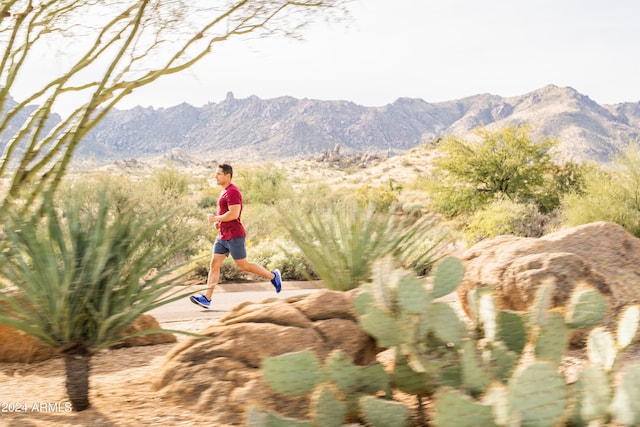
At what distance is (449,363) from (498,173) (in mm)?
21084

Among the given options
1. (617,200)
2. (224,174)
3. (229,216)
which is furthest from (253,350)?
(617,200)

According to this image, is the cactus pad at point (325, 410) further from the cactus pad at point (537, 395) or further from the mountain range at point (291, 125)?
the mountain range at point (291, 125)

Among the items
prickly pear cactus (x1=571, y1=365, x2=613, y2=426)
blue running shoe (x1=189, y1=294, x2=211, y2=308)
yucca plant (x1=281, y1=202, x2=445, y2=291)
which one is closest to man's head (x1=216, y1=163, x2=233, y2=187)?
blue running shoe (x1=189, y1=294, x2=211, y2=308)

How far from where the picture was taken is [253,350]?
159 inches

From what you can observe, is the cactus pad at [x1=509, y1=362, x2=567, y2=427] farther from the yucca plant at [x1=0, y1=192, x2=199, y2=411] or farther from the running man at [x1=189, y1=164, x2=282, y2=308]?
the running man at [x1=189, y1=164, x2=282, y2=308]

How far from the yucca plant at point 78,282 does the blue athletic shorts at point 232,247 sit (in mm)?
3670

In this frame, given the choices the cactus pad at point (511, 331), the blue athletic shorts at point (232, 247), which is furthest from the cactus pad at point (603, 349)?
the blue athletic shorts at point (232, 247)

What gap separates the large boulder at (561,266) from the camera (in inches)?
195

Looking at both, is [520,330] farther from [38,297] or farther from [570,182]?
[570,182]

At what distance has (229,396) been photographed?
3705 millimetres

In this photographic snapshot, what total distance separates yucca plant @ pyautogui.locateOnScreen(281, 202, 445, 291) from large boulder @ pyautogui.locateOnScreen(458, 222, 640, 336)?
0.57 meters

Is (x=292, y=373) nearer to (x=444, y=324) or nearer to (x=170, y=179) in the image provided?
(x=444, y=324)

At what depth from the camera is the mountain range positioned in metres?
149

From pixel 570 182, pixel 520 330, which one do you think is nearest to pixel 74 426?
pixel 520 330
